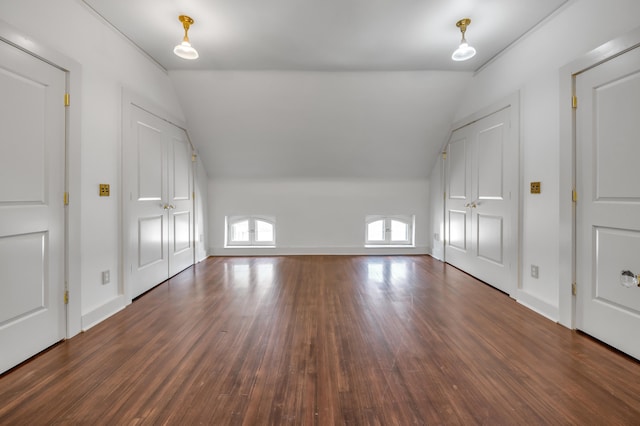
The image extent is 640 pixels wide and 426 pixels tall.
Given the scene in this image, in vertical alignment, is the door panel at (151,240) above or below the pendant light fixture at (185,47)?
below

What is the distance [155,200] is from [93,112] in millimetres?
1177

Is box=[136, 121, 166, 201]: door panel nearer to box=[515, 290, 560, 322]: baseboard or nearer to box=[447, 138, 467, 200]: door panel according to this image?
box=[447, 138, 467, 200]: door panel

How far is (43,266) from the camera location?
2.06 metres

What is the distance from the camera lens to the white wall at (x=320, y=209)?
5.30 m

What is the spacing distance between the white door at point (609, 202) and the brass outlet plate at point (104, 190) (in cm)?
396

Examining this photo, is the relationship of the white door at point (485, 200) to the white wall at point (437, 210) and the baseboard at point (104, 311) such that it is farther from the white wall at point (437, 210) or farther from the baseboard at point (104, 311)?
the baseboard at point (104, 311)

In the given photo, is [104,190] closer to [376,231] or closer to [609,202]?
[609,202]

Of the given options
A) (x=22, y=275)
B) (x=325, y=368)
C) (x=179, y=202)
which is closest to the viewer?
(x=325, y=368)

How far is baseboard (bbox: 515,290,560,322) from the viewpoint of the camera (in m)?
2.55

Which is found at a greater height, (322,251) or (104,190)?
(104,190)

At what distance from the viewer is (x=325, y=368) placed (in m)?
1.81

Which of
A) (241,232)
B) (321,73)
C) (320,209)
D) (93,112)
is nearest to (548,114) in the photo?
(321,73)

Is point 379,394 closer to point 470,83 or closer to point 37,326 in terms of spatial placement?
point 37,326

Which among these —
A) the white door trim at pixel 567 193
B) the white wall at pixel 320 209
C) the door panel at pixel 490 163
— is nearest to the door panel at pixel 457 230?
the door panel at pixel 490 163
